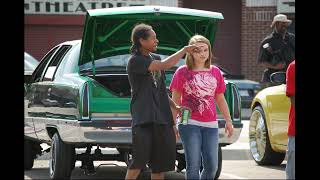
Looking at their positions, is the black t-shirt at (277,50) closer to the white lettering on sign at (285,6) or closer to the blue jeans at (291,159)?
the blue jeans at (291,159)

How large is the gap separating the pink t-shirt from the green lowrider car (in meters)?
1.36

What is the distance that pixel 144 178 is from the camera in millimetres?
10008

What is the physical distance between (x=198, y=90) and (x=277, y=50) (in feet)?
15.0

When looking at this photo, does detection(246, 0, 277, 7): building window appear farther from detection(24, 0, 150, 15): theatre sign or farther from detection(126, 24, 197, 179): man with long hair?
detection(126, 24, 197, 179): man with long hair

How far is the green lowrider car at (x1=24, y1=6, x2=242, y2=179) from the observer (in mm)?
8875

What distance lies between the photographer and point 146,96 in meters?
7.44

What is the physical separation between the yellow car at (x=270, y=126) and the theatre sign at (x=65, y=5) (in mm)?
15472

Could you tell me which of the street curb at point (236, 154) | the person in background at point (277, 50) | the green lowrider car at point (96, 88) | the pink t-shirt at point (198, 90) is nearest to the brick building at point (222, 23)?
the street curb at point (236, 154)

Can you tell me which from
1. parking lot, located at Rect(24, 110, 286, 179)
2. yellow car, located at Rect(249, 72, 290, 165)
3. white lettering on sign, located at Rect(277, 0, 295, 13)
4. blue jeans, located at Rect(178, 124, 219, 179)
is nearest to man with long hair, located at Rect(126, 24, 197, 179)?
blue jeans, located at Rect(178, 124, 219, 179)
